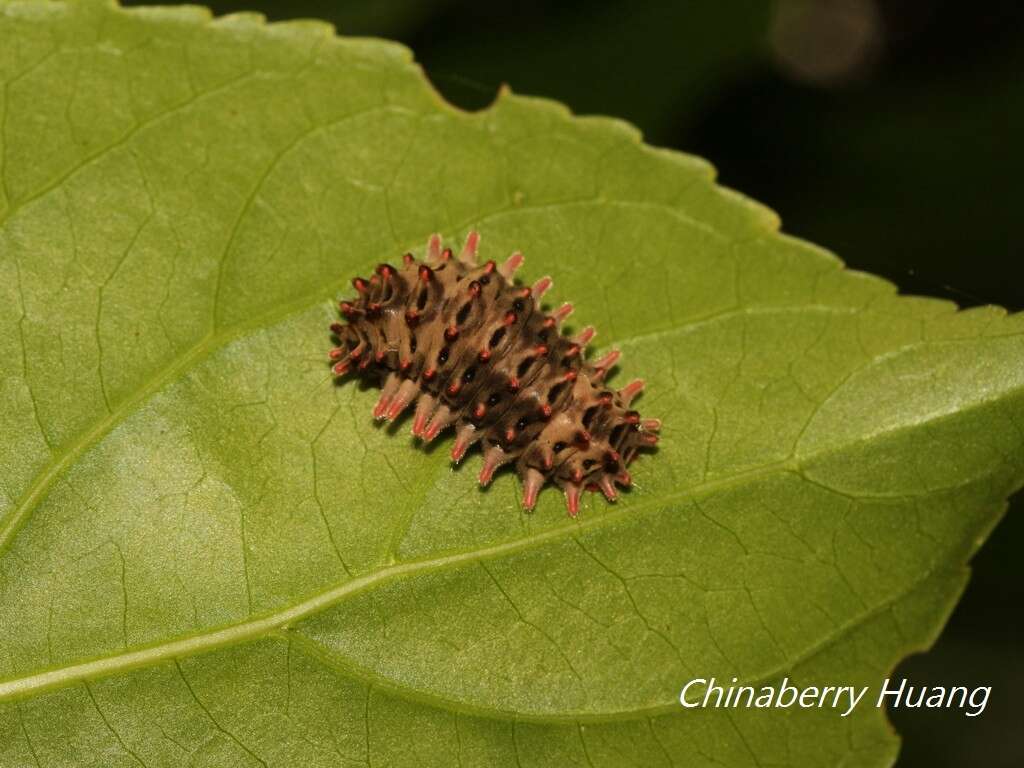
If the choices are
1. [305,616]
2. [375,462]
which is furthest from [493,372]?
[305,616]

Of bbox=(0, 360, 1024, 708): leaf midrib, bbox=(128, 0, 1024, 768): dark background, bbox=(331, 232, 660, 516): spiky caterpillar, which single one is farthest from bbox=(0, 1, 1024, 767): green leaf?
bbox=(128, 0, 1024, 768): dark background

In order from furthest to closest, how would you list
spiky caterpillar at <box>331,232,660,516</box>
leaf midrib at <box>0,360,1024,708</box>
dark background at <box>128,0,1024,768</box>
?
dark background at <box>128,0,1024,768</box> < spiky caterpillar at <box>331,232,660,516</box> < leaf midrib at <box>0,360,1024,708</box>

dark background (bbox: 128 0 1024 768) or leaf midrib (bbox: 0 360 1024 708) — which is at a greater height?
dark background (bbox: 128 0 1024 768)

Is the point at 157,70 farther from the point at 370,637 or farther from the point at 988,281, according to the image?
the point at 988,281

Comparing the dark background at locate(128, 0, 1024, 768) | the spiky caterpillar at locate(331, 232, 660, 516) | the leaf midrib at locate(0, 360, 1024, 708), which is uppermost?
the dark background at locate(128, 0, 1024, 768)

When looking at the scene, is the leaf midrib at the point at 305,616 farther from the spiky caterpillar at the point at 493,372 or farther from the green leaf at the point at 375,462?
the spiky caterpillar at the point at 493,372

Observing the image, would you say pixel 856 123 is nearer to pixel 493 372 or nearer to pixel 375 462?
pixel 493 372

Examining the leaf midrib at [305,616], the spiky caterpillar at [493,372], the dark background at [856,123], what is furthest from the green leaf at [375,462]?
the dark background at [856,123]

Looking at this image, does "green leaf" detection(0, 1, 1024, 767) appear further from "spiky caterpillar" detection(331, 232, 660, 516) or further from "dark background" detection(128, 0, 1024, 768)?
"dark background" detection(128, 0, 1024, 768)

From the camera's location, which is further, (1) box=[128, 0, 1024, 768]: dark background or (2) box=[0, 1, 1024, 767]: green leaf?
(1) box=[128, 0, 1024, 768]: dark background
